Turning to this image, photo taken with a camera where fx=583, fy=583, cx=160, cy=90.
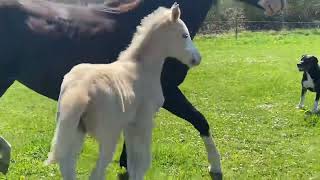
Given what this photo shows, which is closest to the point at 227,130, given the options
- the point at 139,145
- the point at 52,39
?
the point at 52,39

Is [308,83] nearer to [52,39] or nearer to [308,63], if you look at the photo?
[308,63]

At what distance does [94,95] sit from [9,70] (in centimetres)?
175

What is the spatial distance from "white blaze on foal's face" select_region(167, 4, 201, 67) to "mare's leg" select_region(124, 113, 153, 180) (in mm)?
620

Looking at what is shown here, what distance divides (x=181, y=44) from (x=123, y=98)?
2.87ft

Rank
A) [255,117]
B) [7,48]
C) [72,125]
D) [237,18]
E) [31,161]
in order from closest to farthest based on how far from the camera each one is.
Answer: [72,125] < [7,48] < [31,161] < [255,117] < [237,18]

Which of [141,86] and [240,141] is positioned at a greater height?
[141,86]

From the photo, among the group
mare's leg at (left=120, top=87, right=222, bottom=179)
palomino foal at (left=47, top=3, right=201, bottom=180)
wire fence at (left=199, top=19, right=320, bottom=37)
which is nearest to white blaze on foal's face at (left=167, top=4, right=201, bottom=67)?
palomino foal at (left=47, top=3, right=201, bottom=180)

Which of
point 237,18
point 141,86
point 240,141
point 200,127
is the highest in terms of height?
point 141,86

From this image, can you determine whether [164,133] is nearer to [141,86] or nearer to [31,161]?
[31,161]

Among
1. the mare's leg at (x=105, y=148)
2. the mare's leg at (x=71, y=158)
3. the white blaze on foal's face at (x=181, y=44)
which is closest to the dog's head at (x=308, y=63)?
the white blaze on foal's face at (x=181, y=44)

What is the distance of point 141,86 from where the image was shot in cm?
461

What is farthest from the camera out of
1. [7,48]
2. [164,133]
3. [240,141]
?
[164,133]

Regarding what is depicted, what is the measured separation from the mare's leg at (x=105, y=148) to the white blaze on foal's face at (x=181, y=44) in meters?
1.01

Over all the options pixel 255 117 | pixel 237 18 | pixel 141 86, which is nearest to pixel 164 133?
pixel 255 117
